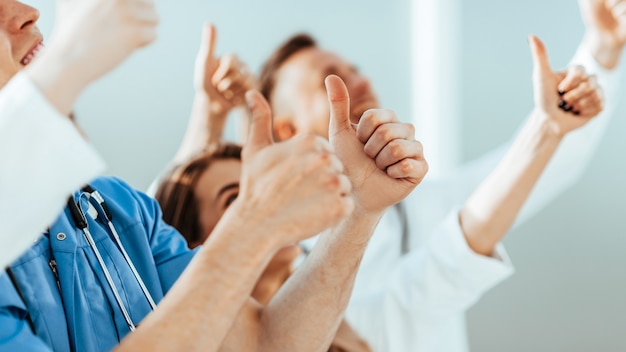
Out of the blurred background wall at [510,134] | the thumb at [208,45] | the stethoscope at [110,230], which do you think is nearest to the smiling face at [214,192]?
the thumb at [208,45]

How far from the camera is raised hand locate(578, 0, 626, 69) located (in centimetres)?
147

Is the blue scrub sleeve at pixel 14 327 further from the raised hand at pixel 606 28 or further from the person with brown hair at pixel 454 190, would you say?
the raised hand at pixel 606 28

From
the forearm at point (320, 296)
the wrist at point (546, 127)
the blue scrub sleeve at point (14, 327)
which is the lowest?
the wrist at point (546, 127)

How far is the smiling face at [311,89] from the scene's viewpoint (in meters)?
1.98

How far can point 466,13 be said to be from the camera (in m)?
2.77

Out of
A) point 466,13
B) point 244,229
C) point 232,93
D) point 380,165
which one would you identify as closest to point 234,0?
point 232,93

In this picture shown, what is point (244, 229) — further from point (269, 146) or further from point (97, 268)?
point (97, 268)

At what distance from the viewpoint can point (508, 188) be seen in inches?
59.1

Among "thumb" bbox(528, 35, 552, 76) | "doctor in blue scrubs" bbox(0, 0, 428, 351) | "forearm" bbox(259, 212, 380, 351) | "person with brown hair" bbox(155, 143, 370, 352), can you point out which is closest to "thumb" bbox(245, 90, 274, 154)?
"doctor in blue scrubs" bbox(0, 0, 428, 351)

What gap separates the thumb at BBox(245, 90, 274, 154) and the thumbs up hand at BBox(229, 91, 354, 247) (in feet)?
0.09

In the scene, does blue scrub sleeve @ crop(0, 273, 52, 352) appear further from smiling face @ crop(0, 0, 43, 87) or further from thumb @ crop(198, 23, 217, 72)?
thumb @ crop(198, 23, 217, 72)

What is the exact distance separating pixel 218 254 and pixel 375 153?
26cm

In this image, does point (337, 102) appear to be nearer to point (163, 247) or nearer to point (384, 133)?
point (384, 133)

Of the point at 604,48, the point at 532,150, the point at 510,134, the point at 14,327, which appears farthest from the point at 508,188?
the point at 510,134
